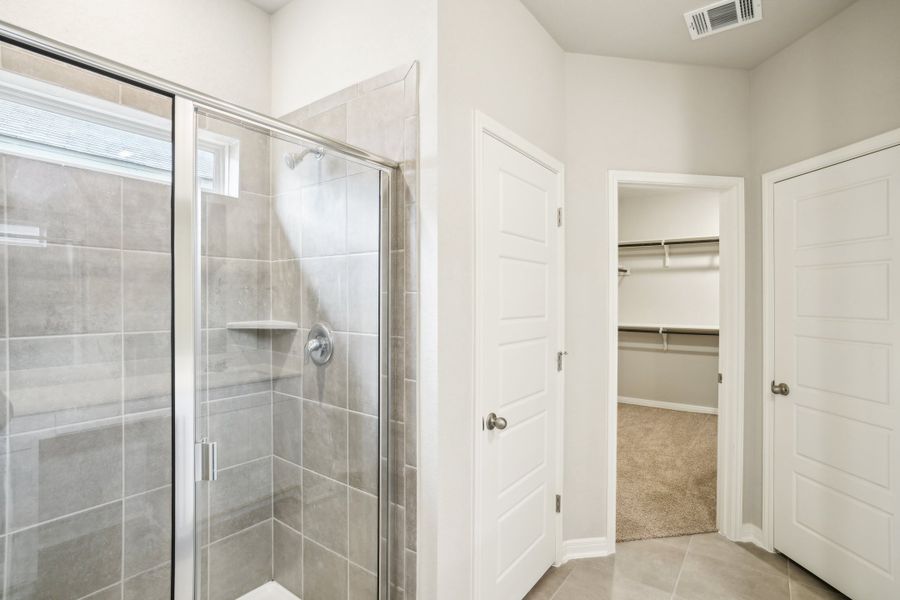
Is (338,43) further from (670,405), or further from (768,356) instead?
(670,405)

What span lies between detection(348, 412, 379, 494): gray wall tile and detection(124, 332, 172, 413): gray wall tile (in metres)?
0.62

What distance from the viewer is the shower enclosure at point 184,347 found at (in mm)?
1134

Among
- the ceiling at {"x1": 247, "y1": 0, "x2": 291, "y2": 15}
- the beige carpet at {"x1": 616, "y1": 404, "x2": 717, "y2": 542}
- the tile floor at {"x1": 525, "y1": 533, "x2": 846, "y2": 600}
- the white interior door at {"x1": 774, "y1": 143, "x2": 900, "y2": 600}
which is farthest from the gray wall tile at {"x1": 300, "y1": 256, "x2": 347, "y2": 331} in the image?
the white interior door at {"x1": 774, "y1": 143, "x2": 900, "y2": 600}

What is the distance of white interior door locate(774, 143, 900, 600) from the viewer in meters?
1.94

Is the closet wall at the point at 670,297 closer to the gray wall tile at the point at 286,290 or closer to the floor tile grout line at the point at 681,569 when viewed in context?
the floor tile grout line at the point at 681,569

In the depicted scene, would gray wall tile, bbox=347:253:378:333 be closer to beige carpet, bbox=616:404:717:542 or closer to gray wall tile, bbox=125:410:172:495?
gray wall tile, bbox=125:410:172:495

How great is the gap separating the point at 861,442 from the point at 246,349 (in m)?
2.67

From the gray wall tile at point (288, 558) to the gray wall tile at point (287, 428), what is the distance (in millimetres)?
219

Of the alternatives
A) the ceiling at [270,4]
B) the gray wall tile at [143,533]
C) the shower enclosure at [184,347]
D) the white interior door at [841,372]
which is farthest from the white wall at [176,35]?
the white interior door at [841,372]

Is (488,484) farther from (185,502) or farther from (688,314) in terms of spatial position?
(688,314)

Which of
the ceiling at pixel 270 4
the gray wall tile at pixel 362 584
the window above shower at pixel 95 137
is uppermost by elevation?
the ceiling at pixel 270 4

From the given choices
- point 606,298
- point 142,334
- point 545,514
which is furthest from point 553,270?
point 142,334

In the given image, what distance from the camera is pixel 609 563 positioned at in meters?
2.37

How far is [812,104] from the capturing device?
7.48 feet
